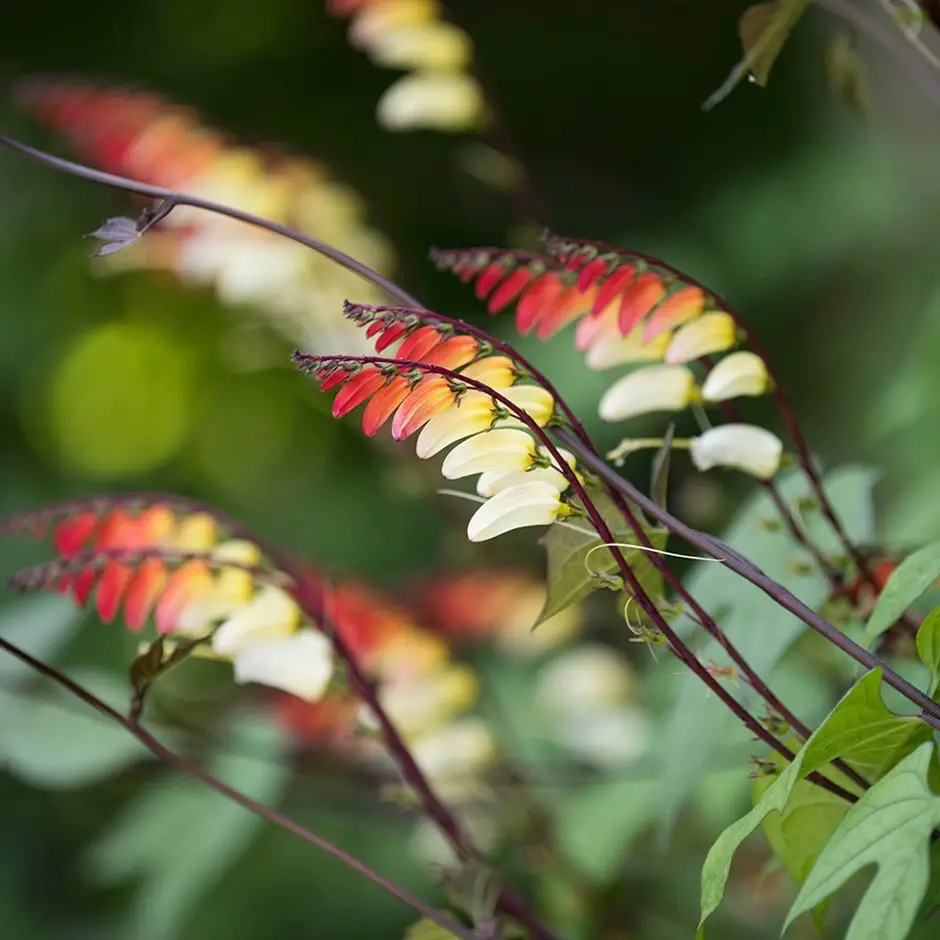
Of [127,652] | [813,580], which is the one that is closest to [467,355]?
[813,580]

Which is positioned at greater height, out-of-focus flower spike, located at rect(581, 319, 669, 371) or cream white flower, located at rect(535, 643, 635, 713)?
A: out-of-focus flower spike, located at rect(581, 319, 669, 371)

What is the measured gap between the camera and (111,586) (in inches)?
16.9

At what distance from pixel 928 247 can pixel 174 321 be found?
1.00 metres

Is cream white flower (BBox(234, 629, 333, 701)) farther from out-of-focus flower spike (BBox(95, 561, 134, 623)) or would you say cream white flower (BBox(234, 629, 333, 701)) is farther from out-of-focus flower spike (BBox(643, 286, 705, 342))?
out-of-focus flower spike (BBox(643, 286, 705, 342))

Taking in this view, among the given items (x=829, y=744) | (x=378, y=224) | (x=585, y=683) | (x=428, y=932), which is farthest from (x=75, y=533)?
(x=378, y=224)

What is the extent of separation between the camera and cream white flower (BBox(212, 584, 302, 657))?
43 centimetres

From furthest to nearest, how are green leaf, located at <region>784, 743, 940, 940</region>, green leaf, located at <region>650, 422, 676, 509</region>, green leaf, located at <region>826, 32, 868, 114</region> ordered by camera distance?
1. green leaf, located at <region>826, 32, 868, 114</region>
2. green leaf, located at <region>650, 422, 676, 509</region>
3. green leaf, located at <region>784, 743, 940, 940</region>

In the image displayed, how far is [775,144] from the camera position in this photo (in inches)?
59.9

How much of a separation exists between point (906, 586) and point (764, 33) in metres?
0.18

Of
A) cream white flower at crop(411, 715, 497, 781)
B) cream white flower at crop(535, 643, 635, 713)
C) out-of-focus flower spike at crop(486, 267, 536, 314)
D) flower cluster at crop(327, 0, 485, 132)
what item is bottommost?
cream white flower at crop(535, 643, 635, 713)

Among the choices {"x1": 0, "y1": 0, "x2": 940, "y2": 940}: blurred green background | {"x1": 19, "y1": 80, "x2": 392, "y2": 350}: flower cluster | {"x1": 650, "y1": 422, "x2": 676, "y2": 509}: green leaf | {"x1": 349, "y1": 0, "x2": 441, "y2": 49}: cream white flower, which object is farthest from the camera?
{"x1": 0, "y1": 0, "x2": 940, "y2": 940}: blurred green background

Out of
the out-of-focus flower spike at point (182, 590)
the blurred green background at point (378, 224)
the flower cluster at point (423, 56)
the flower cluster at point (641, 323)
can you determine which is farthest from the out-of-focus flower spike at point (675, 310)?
the blurred green background at point (378, 224)

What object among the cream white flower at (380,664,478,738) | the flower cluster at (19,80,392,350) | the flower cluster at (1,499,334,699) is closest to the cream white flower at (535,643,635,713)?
the cream white flower at (380,664,478,738)

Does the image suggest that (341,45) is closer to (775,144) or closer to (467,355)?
(775,144)
